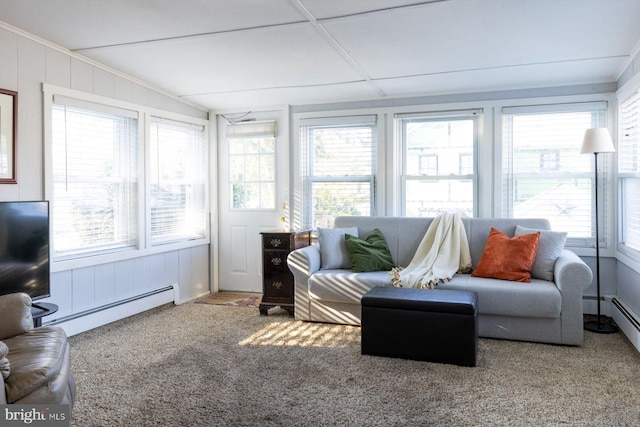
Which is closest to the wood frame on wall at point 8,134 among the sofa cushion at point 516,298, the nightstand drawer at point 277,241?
the nightstand drawer at point 277,241

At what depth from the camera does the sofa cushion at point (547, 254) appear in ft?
12.8

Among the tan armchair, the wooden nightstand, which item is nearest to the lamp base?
the wooden nightstand

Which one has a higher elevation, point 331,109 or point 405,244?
point 331,109

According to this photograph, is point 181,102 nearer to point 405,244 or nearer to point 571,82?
point 405,244

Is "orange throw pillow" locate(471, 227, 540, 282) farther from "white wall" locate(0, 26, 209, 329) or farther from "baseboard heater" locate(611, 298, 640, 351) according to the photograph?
"white wall" locate(0, 26, 209, 329)

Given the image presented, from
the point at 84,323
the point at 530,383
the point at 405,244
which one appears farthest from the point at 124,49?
the point at 530,383

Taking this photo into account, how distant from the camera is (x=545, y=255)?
12.9ft

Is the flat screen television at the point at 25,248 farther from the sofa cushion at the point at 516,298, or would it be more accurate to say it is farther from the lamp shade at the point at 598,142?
the lamp shade at the point at 598,142

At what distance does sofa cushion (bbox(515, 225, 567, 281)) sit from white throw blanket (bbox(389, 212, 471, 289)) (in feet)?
1.87

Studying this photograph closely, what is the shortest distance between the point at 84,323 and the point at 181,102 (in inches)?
98.6

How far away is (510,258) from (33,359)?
340 cm

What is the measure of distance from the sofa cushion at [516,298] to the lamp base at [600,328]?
605 mm

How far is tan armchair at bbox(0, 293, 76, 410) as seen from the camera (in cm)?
194

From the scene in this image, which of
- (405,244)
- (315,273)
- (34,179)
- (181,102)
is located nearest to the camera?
(34,179)
